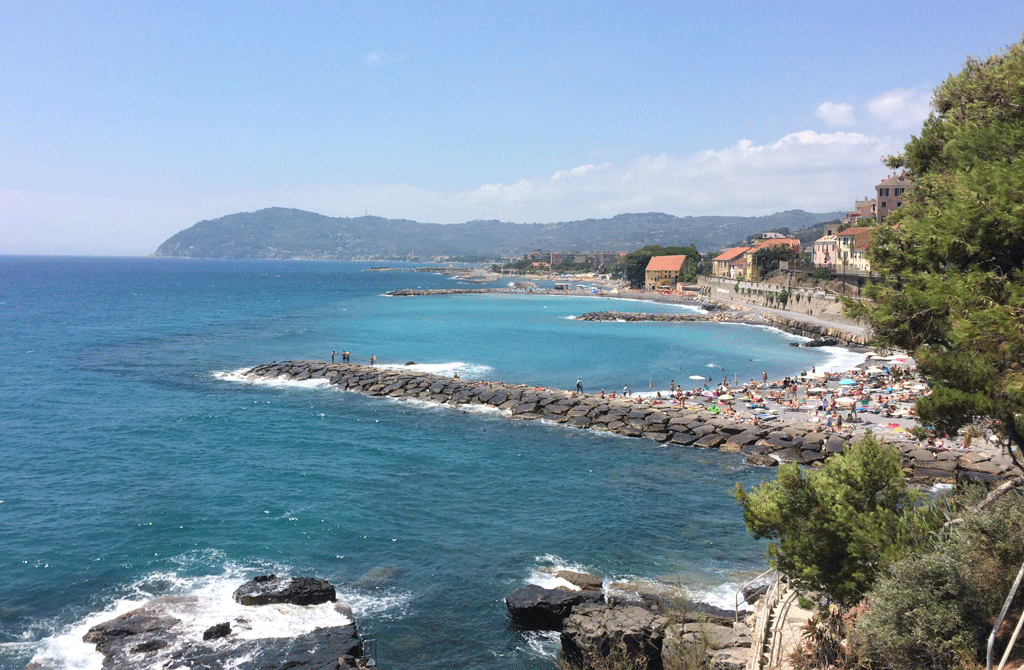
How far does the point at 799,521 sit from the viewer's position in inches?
490

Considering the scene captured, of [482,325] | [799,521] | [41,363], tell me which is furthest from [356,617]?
[482,325]

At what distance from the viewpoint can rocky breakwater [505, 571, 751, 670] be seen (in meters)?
14.3

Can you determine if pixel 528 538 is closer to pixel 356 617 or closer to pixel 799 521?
pixel 356 617

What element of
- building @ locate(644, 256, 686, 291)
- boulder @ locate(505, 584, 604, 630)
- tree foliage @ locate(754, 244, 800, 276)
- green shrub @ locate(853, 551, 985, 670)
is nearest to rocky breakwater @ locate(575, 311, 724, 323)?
tree foliage @ locate(754, 244, 800, 276)

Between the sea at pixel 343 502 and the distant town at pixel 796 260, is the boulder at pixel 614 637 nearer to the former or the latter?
the sea at pixel 343 502

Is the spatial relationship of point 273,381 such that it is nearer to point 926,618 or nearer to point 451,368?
point 451,368

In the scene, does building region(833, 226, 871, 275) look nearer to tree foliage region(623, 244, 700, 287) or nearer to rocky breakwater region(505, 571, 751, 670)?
tree foliage region(623, 244, 700, 287)

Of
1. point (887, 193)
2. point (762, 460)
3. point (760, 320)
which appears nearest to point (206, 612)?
point (762, 460)

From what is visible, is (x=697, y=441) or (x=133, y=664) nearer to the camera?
(x=133, y=664)

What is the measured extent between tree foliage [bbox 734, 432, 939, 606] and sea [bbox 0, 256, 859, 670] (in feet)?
18.0

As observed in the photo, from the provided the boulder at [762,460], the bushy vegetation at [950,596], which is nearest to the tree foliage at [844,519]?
the bushy vegetation at [950,596]

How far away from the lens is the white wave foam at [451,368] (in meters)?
49.9

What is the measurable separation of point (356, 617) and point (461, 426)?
769 inches

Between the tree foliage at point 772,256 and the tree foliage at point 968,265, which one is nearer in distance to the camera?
the tree foliage at point 968,265
